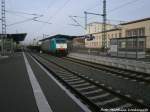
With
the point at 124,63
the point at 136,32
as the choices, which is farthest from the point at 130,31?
the point at 124,63

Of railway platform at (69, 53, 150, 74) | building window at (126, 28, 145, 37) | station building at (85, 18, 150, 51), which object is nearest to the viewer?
railway platform at (69, 53, 150, 74)

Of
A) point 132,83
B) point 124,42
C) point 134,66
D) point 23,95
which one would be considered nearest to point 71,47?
point 124,42

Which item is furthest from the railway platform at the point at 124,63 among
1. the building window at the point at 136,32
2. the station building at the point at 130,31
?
the building window at the point at 136,32

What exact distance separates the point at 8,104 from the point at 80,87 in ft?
17.6

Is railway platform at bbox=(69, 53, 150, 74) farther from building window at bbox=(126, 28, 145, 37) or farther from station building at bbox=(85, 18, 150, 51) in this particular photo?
building window at bbox=(126, 28, 145, 37)

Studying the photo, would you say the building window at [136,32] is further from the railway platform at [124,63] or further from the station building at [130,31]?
the railway platform at [124,63]

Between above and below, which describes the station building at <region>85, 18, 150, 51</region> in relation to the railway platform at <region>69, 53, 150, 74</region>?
above

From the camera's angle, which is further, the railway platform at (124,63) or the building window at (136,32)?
the building window at (136,32)

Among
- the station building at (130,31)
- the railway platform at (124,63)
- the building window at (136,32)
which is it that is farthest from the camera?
the building window at (136,32)

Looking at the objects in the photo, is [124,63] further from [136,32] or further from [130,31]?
[130,31]

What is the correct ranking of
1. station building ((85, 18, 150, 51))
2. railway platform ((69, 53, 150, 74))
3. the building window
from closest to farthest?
1. railway platform ((69, 53, 150, 74))
2. station building ((85, 18, 150, 51))
3. the building window

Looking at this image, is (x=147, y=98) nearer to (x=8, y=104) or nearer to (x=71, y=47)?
(x=8, y=104)

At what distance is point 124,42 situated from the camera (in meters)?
31.2

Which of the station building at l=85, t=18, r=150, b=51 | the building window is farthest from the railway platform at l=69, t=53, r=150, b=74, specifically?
the building window
